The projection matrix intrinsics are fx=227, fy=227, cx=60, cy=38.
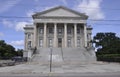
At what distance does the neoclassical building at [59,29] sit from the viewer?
257 feet

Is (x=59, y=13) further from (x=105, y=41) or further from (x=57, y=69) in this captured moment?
(x=57, y=69)

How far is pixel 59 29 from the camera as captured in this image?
82188 millimetres

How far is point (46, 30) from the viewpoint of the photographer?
80.1 meters

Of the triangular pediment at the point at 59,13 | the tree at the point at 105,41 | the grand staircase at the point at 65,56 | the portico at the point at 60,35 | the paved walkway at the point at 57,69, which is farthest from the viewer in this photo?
the portico at the point at 60,35

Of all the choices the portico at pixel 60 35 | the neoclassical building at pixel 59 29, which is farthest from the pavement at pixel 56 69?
the portico at pixel 60 35

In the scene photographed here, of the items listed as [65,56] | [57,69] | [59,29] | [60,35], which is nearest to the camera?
[57,69]

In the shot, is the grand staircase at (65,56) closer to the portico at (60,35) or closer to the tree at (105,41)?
the tree at (105,41)

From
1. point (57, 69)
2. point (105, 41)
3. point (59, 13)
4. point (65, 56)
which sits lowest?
point (57, 69)

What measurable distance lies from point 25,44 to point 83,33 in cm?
2361

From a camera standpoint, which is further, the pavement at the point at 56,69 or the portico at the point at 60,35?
the portico at the point at 60,35

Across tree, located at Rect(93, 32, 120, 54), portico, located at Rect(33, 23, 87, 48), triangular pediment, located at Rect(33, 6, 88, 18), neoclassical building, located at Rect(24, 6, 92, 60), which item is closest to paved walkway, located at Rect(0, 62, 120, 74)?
tree, located at Rect(93, 32, 120, 54)

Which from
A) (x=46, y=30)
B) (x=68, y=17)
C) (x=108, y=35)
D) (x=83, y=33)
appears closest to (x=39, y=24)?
(x=46, y=30)

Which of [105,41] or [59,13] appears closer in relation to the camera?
[105,41]

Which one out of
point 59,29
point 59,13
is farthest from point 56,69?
point 59,29
